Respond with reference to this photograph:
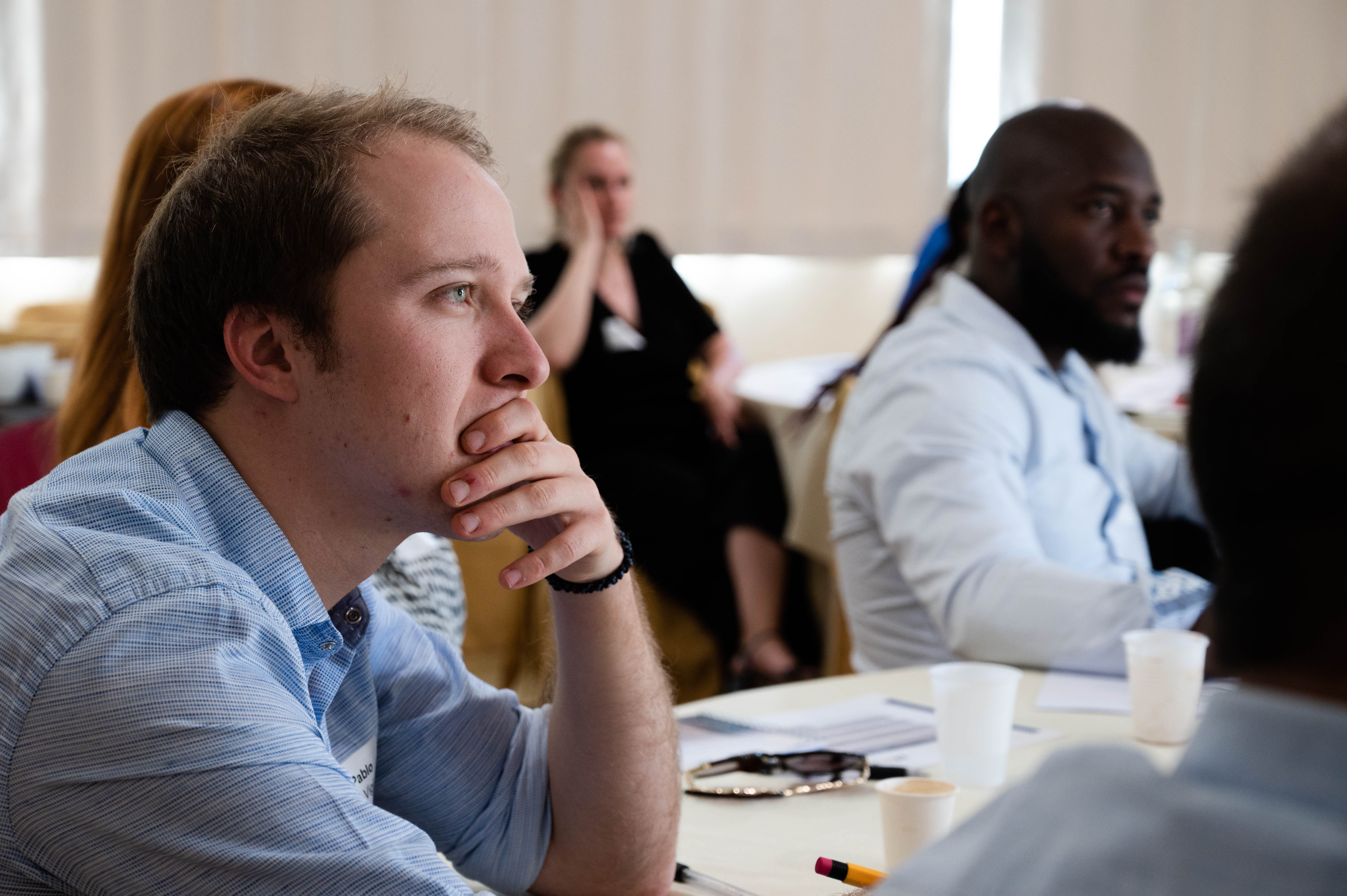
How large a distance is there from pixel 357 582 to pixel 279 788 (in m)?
0.28

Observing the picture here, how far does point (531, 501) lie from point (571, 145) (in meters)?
3.36

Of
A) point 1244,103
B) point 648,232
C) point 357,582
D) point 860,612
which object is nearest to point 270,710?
point 357,582

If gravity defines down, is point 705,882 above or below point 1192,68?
below

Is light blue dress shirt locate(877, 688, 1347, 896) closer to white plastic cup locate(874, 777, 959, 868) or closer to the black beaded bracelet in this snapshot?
white plastic cup locate(874, 777, 959, 868)

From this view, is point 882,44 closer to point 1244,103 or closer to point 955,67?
point 955,67

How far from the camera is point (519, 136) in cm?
523

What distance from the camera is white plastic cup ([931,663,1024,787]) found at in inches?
47.0

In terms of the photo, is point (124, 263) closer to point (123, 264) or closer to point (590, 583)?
point (123, 264)

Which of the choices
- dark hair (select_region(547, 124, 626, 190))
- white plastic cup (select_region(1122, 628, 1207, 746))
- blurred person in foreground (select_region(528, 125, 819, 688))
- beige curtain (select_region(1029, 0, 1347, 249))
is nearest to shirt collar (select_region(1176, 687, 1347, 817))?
white plastic cup (select_region(1122, 628, 1207, 746))

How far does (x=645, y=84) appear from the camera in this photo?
5.43 m

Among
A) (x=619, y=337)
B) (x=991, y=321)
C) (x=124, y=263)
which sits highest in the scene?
(x=124, y=263)

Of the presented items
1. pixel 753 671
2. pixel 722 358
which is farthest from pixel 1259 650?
pixel 722 358

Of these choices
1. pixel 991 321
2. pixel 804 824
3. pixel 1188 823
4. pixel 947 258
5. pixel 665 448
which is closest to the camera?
pixel 1188 823

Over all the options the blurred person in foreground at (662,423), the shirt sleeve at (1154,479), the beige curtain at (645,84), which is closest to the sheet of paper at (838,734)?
the shirt sleeve at (1154,479)
